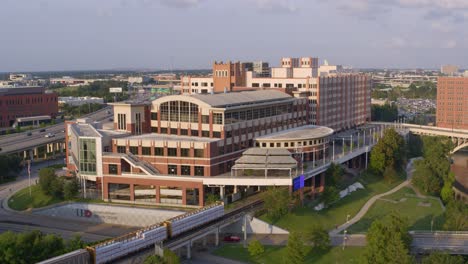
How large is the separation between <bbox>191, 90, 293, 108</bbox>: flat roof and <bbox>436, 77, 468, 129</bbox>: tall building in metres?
92.7

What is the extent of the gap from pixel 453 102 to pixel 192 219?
139m

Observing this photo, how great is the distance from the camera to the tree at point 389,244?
5028 cm

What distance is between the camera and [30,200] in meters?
81.8

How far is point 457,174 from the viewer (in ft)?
390

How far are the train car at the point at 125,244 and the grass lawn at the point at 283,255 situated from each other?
8072 millimetres

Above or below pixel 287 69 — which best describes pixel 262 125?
below

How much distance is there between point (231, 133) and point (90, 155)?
20.8 m

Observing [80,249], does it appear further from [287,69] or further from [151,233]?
[287,69]

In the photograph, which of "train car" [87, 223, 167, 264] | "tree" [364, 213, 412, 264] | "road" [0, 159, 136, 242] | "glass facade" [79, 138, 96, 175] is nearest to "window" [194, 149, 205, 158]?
"road" [0, 159, 136, 242]

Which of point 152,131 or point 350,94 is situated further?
point 350,94

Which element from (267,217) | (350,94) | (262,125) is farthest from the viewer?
(350,94)

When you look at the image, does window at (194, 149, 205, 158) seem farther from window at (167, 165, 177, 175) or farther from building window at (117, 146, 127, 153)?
building window at (117, 146, 127, 153)

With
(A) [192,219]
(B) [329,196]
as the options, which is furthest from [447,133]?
(A) [192,219]

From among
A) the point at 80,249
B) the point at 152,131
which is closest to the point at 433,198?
the point at 152,131
